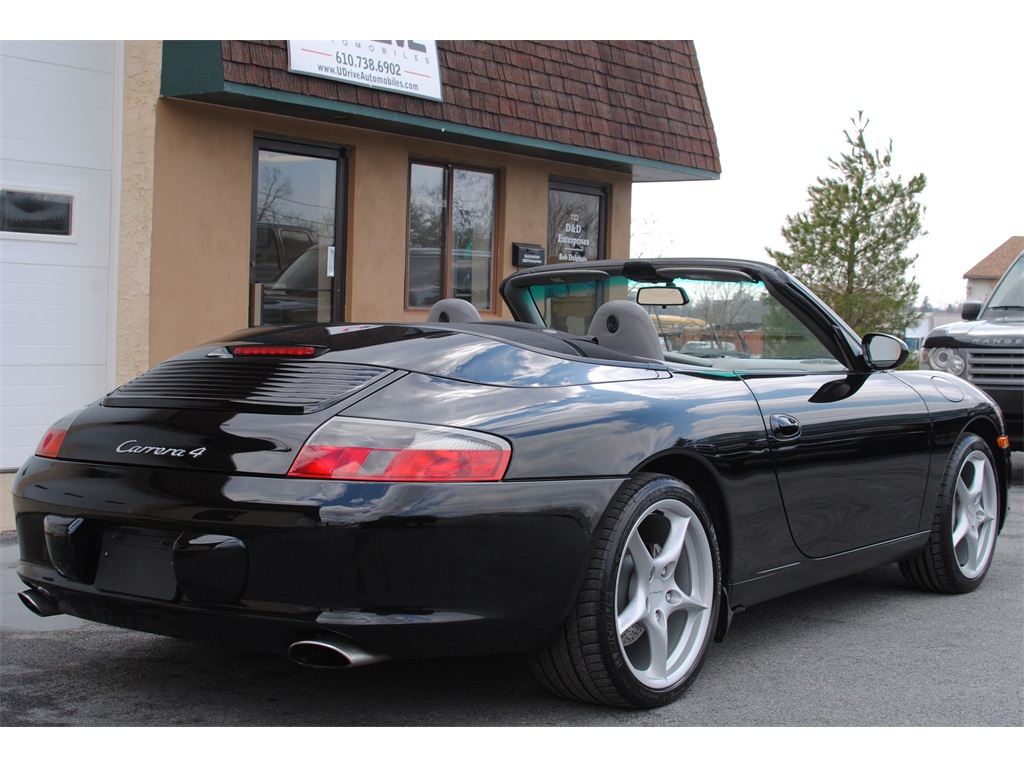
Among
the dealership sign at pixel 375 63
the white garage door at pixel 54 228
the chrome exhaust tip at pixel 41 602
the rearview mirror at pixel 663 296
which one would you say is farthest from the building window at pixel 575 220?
the chrome exhaust tip at pixel 41 602

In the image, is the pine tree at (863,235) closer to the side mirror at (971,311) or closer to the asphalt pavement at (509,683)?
the side mirror at (971,311)

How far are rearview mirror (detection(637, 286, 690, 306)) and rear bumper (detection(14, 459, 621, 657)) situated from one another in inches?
66.5

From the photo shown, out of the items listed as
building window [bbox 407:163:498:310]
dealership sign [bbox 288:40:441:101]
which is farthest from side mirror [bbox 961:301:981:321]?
dealership sign [bbox 288:40:441:101]

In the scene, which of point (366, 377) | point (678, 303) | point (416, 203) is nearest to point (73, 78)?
point (416, 203)

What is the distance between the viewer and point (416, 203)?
10.5 m

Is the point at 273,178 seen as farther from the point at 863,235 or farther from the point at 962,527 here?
the point at 863,235

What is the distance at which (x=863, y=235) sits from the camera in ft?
69.7

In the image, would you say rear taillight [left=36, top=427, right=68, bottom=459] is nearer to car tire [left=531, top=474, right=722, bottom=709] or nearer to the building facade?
car tire [left=531, top=474, right=722, bottom=709]

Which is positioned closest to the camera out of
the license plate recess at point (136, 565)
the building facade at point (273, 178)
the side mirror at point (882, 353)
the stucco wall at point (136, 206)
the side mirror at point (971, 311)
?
the license plate recess at point (136, 565)

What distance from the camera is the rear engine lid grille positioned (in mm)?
3225

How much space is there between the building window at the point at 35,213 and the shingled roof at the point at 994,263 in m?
78.9

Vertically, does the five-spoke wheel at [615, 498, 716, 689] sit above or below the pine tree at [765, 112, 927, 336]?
below

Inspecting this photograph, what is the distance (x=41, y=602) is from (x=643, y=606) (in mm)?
1843

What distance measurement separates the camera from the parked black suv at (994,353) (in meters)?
9.44
